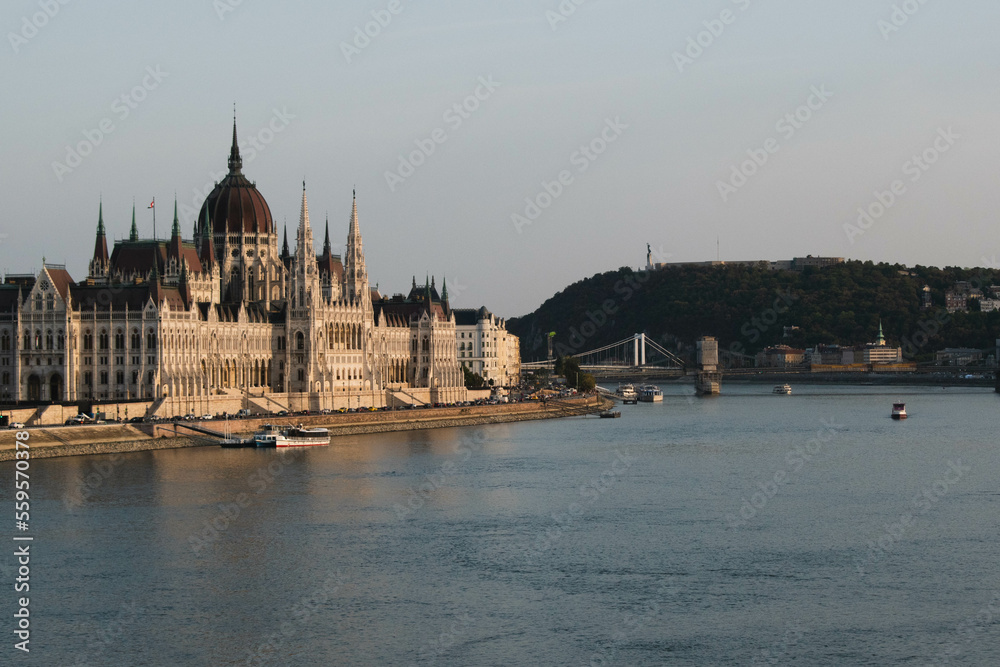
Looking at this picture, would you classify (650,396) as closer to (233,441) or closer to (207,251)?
(207,251)

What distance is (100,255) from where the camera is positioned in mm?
94000

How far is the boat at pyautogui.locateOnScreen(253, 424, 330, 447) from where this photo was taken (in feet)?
249

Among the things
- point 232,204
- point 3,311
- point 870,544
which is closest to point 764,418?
point 232,204

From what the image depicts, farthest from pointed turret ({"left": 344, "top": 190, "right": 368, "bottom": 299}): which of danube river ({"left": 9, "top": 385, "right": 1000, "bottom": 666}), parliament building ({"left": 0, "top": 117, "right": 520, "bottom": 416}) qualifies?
danube river ({"left": 9, "top": 385, "right": 1000, "bottom": 666})

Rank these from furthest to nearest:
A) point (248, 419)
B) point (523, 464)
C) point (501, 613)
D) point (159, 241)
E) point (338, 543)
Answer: point (159, 241)
point (248, 419)
point (523, 464)
point (338, 543)
point (501, 613)

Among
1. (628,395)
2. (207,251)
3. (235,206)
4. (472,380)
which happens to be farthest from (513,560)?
(628,395)

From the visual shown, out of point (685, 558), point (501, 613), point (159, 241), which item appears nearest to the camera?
point (501, 613)

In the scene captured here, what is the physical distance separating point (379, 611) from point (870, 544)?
16.1 metres

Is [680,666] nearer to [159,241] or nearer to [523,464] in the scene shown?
[523,464]

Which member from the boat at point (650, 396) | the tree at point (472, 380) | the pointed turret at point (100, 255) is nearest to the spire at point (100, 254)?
the pointed turret at point (100, 255)

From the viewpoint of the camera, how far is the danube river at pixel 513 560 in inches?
1304

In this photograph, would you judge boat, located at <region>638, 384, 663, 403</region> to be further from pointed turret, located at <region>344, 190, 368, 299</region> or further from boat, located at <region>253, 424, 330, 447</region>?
boat, located at <region>253, 424, 330, 447</region>

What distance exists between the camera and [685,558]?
4169 cm

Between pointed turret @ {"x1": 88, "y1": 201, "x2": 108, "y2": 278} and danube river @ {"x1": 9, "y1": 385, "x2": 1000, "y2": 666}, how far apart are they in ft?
85.6
